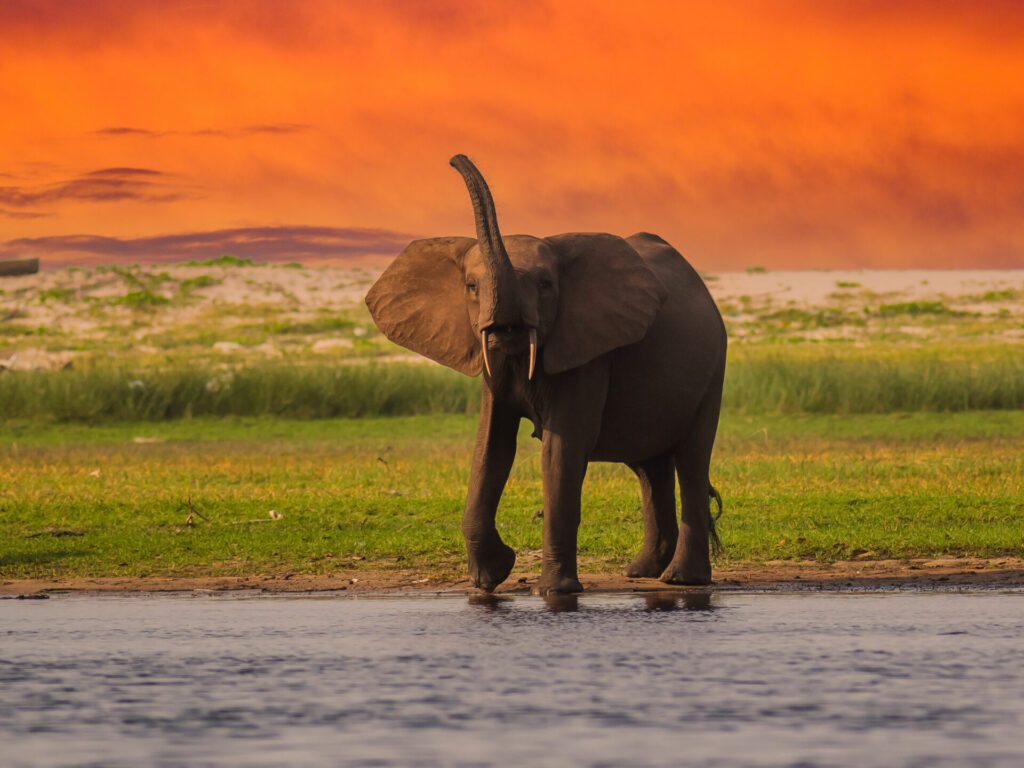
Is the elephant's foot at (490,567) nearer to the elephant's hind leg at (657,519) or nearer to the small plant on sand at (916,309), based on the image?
the elephant's hind leg at (657,519)

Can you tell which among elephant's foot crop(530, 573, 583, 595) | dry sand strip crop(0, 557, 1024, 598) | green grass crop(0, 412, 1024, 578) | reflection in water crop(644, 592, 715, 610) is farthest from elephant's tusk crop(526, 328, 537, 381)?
green grass crop(0, 412, 1024, 578)

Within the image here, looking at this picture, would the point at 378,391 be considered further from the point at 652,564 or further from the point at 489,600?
the point at 489,600

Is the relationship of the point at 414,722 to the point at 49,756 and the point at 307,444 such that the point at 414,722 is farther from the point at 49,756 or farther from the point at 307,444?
the point at 307,444

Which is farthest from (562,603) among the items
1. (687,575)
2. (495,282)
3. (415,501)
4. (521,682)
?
(415,501)

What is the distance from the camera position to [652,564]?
41.9ft

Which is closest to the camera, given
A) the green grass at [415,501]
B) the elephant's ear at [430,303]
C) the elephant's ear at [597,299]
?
the elephant's ear at [597,299]

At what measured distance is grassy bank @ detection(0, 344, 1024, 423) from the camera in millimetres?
31188

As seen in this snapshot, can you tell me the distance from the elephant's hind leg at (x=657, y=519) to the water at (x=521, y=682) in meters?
1.25

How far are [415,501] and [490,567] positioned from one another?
5.47 metres

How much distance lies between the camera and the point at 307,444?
90.8 ft

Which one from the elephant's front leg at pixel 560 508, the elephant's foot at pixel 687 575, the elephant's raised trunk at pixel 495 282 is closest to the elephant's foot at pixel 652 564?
the elephant's foot at pixel 687 575

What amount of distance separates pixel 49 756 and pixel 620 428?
19.0ft

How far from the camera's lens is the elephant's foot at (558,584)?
11500 mm

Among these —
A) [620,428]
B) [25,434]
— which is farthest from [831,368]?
[620,428]
